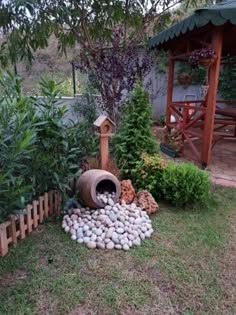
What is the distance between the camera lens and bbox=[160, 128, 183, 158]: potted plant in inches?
179

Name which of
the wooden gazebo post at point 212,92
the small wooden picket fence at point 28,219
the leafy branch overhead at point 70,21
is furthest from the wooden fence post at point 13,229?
the leafy branch overhead at point 70,21

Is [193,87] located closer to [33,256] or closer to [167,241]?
[167,241]

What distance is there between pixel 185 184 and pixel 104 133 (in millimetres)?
943

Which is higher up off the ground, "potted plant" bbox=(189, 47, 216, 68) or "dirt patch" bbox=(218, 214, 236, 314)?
"potted plant" bbox=(189, 47, 216, 68)

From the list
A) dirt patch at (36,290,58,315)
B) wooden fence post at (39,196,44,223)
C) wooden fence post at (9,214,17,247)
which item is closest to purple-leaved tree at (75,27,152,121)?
wooden fence post at (39,196,44,223)

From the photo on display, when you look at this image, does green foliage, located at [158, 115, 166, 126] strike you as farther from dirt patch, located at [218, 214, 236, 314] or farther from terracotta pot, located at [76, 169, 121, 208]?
dirt patch, located at [218, 214, 236, 314]

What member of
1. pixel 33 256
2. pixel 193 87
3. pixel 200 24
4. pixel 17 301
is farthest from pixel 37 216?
pixel 193 87

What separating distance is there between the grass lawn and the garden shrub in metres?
0.53

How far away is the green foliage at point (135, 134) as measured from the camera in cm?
316

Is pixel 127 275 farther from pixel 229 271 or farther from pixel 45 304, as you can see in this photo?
pixel 229 271

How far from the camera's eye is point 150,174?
3029mm

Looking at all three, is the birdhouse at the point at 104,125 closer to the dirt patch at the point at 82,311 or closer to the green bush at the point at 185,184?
the green bush at the point at 185,184

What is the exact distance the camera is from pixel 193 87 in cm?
779

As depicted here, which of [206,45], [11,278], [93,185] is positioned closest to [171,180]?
[93,185]
